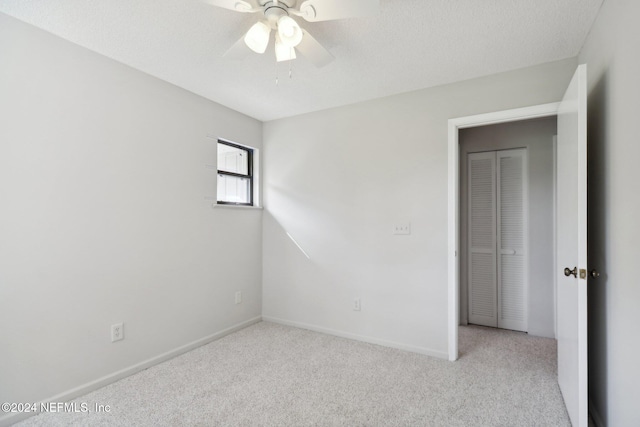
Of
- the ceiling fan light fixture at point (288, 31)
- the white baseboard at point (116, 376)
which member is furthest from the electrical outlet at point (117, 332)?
the ceiling fan light fixture at point (288, 31)

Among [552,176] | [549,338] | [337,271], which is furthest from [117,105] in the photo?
[549,338]

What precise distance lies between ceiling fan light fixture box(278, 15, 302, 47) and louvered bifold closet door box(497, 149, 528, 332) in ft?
9.42

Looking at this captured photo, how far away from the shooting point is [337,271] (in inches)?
133

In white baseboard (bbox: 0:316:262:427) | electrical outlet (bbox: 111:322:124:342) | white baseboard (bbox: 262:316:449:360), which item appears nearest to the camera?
white baseboard (bbox: 0:316:262:427)

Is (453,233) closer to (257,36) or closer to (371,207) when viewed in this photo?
(371,207)

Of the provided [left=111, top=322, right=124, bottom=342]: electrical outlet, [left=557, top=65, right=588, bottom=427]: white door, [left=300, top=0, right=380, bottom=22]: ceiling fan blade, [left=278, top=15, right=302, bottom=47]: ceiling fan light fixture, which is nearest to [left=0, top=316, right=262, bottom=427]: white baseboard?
[left=111, top=322, right=124, bottom=342]: electrical outlet

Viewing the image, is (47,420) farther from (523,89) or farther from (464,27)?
(523,89)

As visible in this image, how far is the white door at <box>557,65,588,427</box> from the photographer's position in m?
1.68

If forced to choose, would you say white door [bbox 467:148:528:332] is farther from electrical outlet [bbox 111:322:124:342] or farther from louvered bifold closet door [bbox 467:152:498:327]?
electrical outlet [bbox 111:322:124:342]

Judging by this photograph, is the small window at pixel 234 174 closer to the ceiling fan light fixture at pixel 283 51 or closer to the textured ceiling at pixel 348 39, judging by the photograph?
the textured ceiling at pixel 348 39

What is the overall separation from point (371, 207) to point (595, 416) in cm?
210

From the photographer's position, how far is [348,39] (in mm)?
2104

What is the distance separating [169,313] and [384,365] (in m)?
1.88

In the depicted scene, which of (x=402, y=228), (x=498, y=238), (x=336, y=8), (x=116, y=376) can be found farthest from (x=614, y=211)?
(x=116, y=376)
